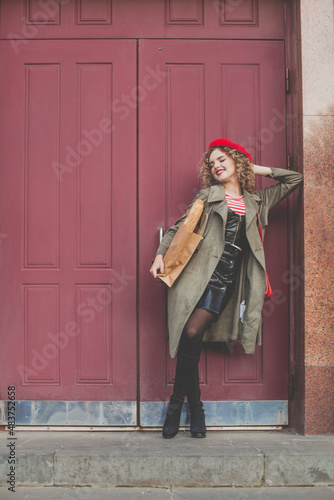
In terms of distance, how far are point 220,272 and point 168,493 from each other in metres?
1.50

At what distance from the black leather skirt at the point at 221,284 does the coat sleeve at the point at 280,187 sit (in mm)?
499

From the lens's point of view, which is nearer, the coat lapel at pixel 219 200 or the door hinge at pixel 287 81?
the coat lapel at pixel 219 200

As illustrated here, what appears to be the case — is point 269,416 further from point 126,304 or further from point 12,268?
point 12,268

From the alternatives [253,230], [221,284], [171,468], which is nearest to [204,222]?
[253,230]

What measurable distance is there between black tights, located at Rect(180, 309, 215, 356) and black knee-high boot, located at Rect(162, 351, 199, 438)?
0.22ft

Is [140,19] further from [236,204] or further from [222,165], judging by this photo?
[236,204]

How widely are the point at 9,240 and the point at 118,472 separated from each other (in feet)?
6.54

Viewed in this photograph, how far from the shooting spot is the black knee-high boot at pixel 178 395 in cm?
393

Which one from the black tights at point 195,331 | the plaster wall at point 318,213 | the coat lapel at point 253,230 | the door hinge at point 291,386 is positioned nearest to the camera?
the black tights at point 195,331

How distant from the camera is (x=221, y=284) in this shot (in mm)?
3951

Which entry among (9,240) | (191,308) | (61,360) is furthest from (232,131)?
(61,360)

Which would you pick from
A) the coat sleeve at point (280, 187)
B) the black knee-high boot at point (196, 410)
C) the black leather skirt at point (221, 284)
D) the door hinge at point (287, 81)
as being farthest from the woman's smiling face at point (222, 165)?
the black knee-high boot at point (196, 410)

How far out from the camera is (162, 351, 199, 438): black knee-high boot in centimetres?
393

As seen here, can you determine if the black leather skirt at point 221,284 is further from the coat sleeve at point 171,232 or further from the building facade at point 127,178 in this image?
the building facade at point 127,178
